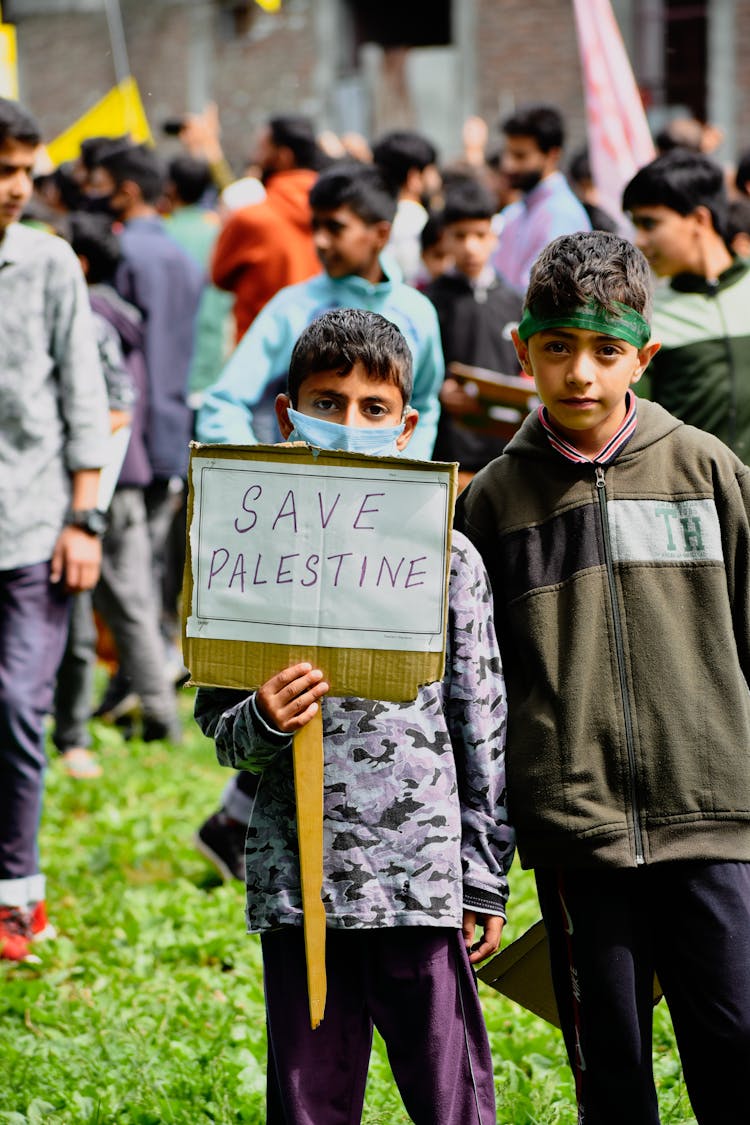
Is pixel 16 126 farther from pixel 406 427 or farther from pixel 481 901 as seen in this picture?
pixel 481 901

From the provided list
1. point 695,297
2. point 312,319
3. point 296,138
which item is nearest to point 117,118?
point 296,138

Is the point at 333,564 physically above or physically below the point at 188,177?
below

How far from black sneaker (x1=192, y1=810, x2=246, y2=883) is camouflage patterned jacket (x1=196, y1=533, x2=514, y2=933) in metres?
2.23

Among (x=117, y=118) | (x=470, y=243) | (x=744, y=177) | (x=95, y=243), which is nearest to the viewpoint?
(x=95, y=243)

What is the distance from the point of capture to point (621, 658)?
2.78 meters

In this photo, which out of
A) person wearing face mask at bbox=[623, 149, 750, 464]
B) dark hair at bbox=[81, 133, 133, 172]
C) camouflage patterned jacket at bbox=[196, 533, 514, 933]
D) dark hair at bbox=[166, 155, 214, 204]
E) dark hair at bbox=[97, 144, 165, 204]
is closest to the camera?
camouflage patterned jacket at bbox=[196, 533, 514, 933]

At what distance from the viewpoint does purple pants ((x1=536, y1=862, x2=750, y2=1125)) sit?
271 cm

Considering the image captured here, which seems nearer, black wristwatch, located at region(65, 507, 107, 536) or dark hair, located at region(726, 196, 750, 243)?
black wristwatch, located at region(65, 507, 107, 536)

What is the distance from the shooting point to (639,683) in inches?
109

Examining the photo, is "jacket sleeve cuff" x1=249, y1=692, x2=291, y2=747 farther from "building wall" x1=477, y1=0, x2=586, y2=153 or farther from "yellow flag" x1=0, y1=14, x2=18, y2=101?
"building wall" x1=477, y1=0, x2=586, y2=153

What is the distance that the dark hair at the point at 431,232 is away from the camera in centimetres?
736

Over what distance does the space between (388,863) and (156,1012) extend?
5.26ft

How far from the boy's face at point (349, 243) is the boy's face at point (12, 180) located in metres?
0.94

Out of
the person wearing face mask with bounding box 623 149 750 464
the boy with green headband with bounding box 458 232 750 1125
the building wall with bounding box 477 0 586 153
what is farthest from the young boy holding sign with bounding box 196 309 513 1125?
the building wall with bounding box 477 0 586 153
